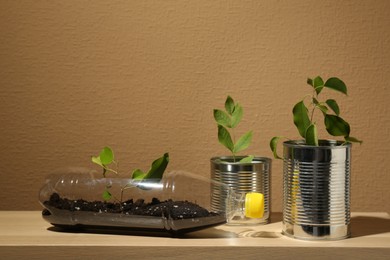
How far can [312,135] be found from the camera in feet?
3.31

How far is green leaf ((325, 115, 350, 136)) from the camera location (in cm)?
104

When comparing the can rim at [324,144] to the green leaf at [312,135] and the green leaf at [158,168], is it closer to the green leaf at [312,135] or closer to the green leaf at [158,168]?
the green leaf at [312,135]

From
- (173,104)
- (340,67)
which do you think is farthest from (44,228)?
(340,67)

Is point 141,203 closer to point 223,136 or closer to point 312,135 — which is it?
point 223,136

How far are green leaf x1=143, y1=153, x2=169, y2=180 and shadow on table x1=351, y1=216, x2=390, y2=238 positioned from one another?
309 mm

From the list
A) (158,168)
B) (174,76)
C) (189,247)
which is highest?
(174,76)

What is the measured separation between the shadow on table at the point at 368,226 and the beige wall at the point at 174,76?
5.7 inches

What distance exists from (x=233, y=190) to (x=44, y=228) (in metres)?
0.31

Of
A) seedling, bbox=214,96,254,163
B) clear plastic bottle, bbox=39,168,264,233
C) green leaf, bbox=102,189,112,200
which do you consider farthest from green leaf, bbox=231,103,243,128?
green leaf, bbox=102,189,112,200

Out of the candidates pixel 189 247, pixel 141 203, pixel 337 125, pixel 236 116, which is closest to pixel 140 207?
pixel 141 203

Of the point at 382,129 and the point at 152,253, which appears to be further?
the point at 382,129

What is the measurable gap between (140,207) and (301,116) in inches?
11.1

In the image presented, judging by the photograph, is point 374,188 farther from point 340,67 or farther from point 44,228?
point 44,228

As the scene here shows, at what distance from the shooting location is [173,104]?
Answer: 1.29m
